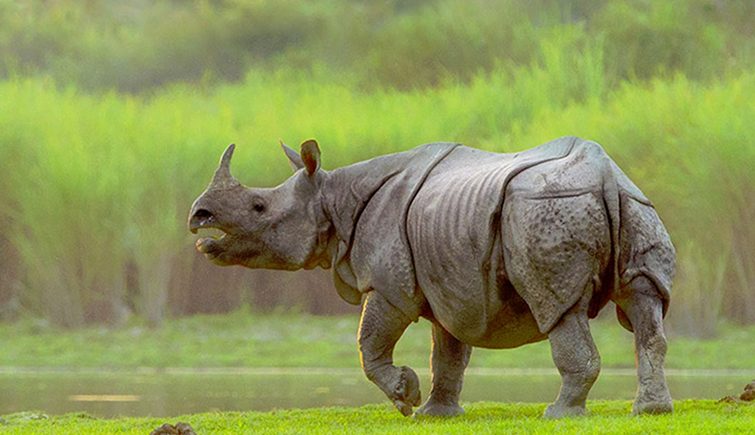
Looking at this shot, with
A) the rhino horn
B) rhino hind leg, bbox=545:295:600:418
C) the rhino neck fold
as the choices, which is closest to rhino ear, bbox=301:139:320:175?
the rhino neck fold

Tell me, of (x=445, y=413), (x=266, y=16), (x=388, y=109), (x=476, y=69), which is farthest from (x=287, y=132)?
(x=445, y=413)

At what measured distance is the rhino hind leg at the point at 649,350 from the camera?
31.7 ft

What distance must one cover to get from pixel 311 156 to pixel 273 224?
1.73 ft

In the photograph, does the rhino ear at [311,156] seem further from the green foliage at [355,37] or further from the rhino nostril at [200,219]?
the green foliage at [355,37]

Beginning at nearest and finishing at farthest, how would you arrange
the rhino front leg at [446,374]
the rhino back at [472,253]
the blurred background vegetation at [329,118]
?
the rhino back at [472,253] < the rhino front leg at [446,374] < the blurred background vegetation at [329,118]

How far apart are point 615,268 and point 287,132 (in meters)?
20.6

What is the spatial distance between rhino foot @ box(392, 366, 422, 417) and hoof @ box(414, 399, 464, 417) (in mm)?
675

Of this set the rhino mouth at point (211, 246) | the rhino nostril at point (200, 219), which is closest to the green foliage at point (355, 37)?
the rhino mouth at point (211, 246)

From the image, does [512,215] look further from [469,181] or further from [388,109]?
[388,109]

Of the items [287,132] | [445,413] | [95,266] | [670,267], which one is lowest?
[95,266]

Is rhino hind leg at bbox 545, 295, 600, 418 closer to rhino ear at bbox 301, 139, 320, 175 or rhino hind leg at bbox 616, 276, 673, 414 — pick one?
rhino hind leg at bbox 616, 276, 673, 414

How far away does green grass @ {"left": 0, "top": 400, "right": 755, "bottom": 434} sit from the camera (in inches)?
355

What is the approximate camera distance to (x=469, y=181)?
1030 cm

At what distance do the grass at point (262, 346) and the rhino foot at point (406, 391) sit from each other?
14.4 m
